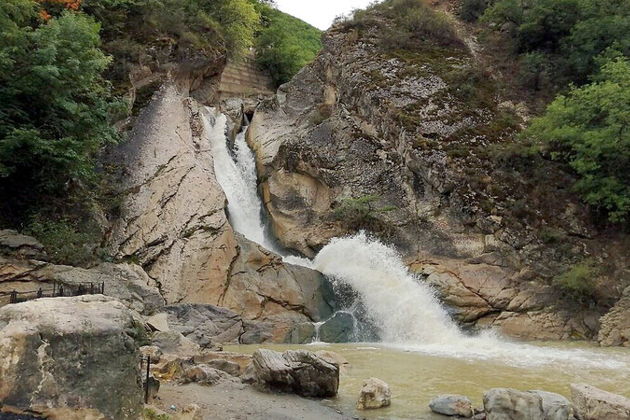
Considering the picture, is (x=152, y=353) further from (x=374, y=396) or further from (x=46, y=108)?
(x=46, y=108)

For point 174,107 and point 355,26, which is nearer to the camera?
point 174,107

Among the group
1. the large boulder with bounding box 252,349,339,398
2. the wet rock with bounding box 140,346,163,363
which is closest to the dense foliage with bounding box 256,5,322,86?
the wet rock with bounding box 140,346,163,363

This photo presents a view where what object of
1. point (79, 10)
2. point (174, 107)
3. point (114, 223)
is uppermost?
point (79, 10)

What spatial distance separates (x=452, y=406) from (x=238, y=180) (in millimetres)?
17844

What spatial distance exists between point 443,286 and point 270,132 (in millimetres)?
13411

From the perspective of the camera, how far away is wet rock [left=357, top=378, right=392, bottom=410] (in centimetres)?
895

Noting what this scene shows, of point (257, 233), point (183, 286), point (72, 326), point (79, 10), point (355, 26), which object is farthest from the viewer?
point (355, 26)

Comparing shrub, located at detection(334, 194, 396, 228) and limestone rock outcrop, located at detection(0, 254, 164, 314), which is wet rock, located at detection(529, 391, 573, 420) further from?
shrub, located at detection(334, 194, 396, 228)

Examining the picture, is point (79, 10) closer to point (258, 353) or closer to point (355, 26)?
point (355, 26)

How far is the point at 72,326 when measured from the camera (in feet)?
19.8

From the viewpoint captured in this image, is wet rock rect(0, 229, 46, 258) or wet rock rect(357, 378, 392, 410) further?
wet rock rect(0, 229, 46, 258)

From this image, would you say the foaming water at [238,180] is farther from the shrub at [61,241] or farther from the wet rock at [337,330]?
the shrub at [61,241]

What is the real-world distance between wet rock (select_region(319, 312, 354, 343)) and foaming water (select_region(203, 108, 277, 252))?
6354 millimetres

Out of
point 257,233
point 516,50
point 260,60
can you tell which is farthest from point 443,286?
point 260,60
